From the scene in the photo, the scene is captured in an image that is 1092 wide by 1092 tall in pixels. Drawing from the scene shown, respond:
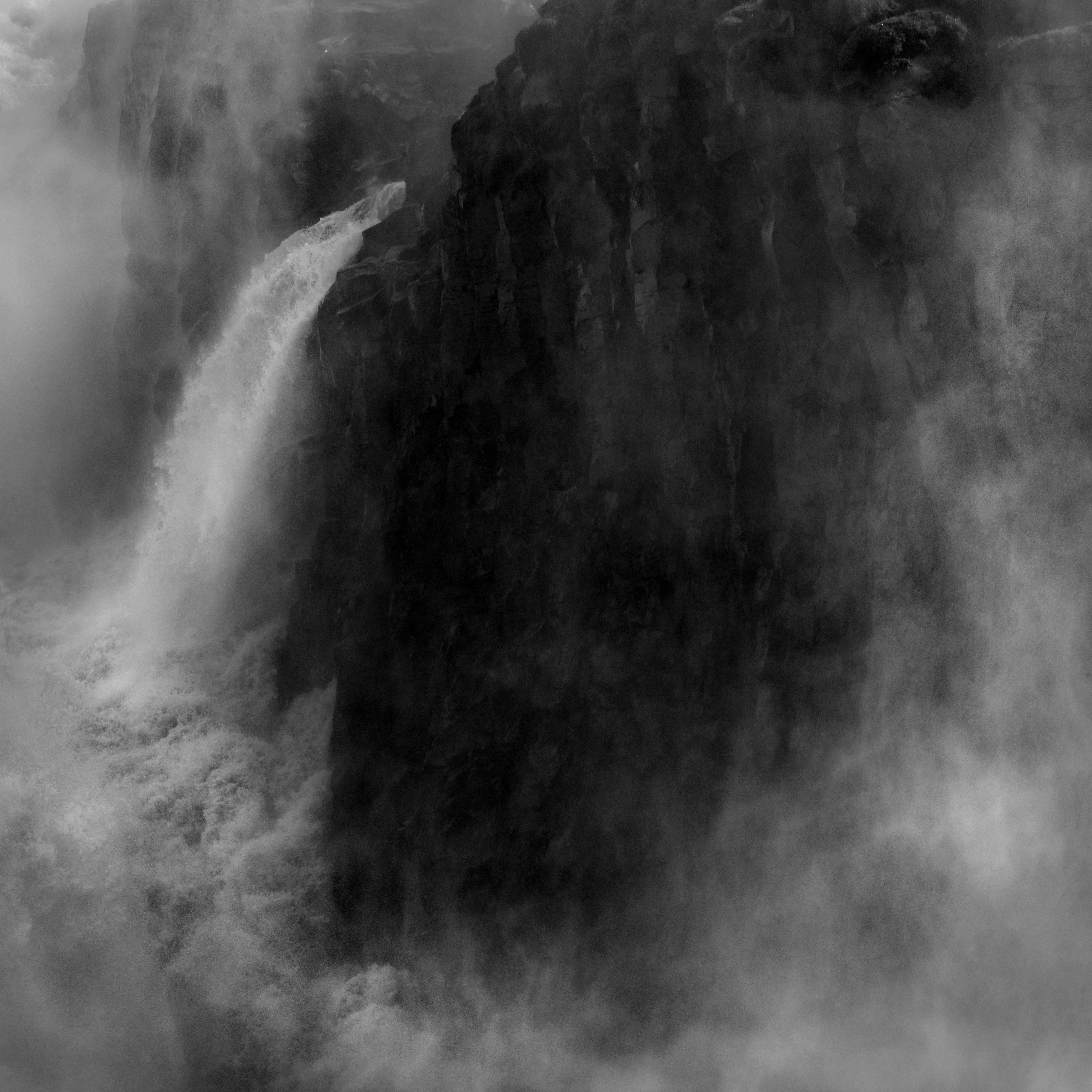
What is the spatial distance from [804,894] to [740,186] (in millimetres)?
14096

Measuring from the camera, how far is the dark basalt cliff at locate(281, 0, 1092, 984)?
26.4 m

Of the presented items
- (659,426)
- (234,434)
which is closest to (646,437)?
(659,426)

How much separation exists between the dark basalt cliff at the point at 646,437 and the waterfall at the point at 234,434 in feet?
14.6

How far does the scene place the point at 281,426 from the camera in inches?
1652

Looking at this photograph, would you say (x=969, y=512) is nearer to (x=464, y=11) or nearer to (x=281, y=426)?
(x=281, y=426)

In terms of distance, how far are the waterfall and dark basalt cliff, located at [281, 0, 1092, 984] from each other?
4.44 meters

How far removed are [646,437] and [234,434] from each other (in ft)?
57.9

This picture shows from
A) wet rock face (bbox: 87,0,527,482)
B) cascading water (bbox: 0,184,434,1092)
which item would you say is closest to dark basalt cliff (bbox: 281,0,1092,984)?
cascading water (bbox: 0,184,434,1092)

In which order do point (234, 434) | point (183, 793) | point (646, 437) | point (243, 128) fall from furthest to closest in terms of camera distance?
point (243, 128)
point (234, 434)
point (183, 793)
point (646, 437)

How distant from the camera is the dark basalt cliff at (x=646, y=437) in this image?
26359 mm

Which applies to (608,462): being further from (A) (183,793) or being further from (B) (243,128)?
(B) (243,128)

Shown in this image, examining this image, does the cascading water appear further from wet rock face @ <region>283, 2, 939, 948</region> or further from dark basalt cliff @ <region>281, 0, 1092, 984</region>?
wet rock face @ <region>283, 2, 939, 948</region>

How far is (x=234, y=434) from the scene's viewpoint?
4425 cm

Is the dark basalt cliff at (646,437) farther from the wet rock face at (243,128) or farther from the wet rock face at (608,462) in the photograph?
the wet rock face at (243,128)
